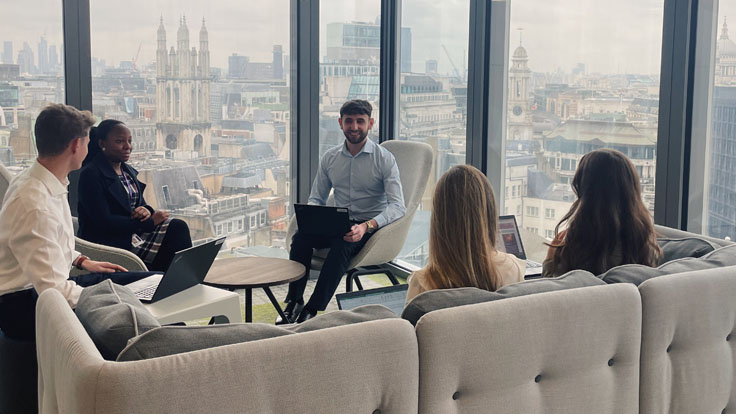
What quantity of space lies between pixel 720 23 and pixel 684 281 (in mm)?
1638

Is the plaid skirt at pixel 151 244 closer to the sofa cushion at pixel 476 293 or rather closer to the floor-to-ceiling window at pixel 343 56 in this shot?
the floor-to-ceiling window at pixel 343 56

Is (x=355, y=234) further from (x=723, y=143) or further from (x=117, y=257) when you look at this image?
(x=723, y=143)

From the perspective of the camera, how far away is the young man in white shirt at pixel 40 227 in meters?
2.58

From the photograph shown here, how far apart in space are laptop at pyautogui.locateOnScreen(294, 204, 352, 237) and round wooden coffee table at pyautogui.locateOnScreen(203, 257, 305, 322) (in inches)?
13.3

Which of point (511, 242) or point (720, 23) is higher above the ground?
A: point (720, 23)

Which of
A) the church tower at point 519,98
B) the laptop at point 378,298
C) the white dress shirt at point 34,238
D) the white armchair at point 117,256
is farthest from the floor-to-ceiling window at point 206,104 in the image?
the laptop at point 378,298

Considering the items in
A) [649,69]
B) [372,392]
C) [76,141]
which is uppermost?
[649,69]

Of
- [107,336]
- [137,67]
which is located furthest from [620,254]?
[137,67]

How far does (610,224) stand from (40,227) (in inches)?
74.9

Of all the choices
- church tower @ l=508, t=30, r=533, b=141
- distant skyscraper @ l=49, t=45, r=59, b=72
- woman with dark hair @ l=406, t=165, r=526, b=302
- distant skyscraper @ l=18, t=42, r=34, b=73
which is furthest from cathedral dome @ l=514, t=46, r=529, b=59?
distant skyscraper @ l=18, t=42, r=34, b=73

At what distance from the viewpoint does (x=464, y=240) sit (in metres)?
2.24

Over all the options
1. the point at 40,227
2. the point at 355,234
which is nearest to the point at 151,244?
the point at 355,234

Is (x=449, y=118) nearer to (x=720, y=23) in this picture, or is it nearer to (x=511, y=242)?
(x=511, y=242)

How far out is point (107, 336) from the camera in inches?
67.7
